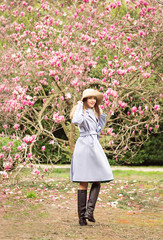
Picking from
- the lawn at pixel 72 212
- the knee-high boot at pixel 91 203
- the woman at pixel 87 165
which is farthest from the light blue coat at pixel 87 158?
the lawn at pixel 72 212

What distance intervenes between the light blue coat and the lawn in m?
0.55

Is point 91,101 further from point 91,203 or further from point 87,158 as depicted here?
point 91,203

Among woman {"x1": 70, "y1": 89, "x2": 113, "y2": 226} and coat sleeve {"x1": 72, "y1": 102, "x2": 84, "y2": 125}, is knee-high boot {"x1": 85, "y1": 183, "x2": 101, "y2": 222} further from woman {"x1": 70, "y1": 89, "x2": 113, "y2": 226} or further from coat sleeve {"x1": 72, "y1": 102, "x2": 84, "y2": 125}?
coat sleeve {"x1": 72, "y1": 102, "x2": 84, "y2": 125}

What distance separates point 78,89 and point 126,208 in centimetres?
265

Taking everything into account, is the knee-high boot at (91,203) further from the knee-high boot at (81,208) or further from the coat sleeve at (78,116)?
the coat sleeve at (78,116)

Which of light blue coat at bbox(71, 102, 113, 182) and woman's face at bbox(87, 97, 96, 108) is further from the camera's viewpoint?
woman's face at bbox(87, 97, 96, 108)

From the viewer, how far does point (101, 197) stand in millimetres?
6625

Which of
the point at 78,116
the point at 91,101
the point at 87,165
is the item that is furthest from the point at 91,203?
the point at 91,101

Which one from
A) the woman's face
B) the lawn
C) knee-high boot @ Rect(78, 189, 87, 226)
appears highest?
the woman's face

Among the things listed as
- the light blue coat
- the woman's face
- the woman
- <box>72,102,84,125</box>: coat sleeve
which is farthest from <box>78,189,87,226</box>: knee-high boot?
the woman's face

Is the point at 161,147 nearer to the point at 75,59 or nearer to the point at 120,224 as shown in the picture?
the point at 75,59

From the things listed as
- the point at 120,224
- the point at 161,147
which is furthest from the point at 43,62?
the point at 161,147

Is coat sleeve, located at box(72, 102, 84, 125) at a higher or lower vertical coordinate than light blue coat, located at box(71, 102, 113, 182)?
higher

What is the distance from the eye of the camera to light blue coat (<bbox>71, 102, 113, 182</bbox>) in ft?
13.7
